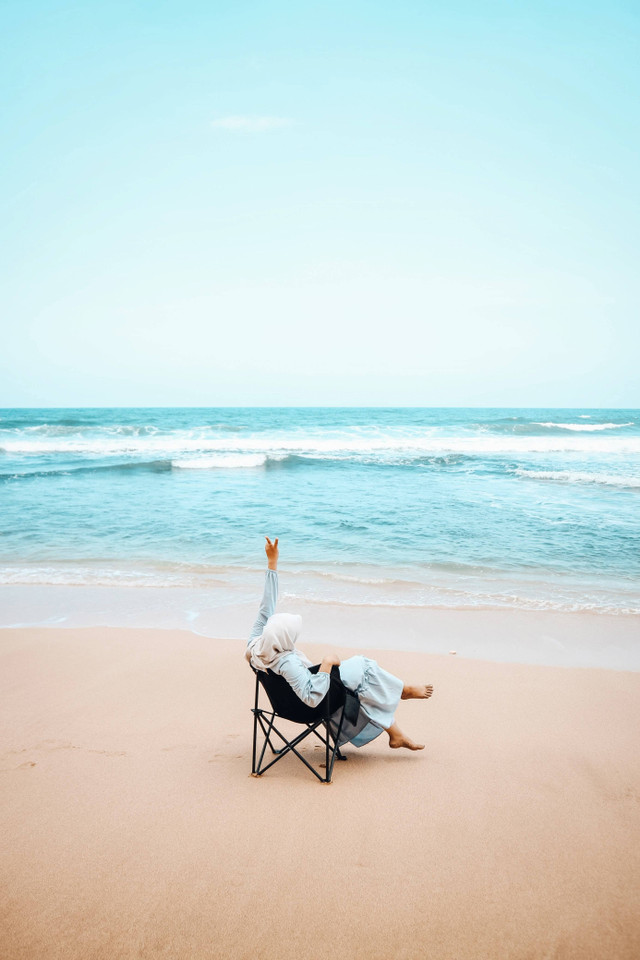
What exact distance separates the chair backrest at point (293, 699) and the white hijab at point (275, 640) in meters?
0.08

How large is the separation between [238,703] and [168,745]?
30.8 inches

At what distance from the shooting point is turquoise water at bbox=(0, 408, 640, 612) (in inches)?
326

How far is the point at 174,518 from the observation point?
12.7 metres

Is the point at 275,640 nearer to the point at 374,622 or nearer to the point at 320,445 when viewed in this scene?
the point at 374,622

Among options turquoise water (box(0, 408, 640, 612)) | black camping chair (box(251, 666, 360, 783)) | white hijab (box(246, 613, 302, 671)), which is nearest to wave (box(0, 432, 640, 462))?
turquoise water (box(0, 408, 640, 612))

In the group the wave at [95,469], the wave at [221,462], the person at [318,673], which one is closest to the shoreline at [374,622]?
the person at [318,673]

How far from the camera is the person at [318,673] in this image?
10.2 ft

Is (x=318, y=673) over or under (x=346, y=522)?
over

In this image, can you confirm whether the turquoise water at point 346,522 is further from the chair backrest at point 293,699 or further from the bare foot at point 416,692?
the chair backrest at point 293,699

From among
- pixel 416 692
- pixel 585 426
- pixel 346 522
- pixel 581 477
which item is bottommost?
pixel 346 522

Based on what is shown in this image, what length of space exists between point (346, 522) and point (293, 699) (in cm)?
913

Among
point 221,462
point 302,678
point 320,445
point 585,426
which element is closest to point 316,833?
point 302,678

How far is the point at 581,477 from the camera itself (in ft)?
62.5

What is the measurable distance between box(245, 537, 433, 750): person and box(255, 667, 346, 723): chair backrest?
0.12 ft
